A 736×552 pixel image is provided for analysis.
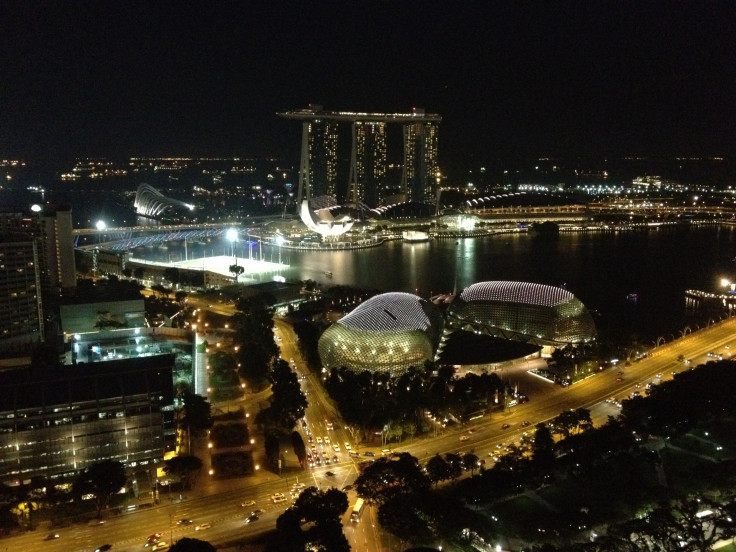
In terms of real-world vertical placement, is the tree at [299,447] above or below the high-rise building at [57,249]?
below

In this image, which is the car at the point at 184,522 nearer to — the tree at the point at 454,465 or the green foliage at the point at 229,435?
the green foliage at the point at 229,435

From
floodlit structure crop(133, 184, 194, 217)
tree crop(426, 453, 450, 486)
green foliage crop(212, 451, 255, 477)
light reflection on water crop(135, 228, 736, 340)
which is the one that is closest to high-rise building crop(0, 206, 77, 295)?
light reflection on water crop(135, 228, 736, 340)

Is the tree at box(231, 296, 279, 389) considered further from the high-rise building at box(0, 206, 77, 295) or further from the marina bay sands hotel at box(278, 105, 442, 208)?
the marina bay sands hotel at box(278, 105, 442, 208)

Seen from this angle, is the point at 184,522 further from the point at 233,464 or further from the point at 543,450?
the point at 543,450

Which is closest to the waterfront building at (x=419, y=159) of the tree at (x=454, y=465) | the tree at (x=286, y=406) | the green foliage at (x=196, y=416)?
the tree at (x=286, y=406)

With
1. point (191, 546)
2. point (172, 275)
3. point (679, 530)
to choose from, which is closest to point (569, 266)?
point (172, 275)

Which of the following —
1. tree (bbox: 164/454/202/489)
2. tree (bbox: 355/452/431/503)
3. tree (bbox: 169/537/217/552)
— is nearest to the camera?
tree (bbox: 169/537/217/552)
